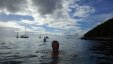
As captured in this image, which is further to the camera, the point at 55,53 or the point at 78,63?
the point at 55,53

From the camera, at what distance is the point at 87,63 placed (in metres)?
28.4

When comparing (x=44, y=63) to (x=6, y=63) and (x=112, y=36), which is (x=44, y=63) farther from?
(x=112, y=36)

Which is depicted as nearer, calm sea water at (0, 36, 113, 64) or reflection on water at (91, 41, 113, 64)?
calm sea water at (0, 36, 113, 64)

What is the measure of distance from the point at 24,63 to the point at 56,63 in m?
4.74

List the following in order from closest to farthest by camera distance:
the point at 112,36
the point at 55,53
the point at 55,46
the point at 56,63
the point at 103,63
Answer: the point at 56,63
the point at 103,63
the point at 55,46
the point at 55,53
the point at 112,36

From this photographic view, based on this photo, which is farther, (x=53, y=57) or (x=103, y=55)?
(x=103, y=55)

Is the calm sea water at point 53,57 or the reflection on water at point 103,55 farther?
the reflection on water at point 103,55

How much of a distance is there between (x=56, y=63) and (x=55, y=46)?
8.47 m

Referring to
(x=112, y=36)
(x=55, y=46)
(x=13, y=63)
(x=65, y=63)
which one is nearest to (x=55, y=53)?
(x=55, y=46)

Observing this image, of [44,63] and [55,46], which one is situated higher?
[55,46]

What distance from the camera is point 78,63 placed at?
28.2 m

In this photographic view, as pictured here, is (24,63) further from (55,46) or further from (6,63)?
(55,46)

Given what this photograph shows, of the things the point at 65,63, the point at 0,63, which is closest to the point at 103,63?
the point at 65,63

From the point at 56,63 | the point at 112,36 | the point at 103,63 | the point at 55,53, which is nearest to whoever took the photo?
the point at 56,63
